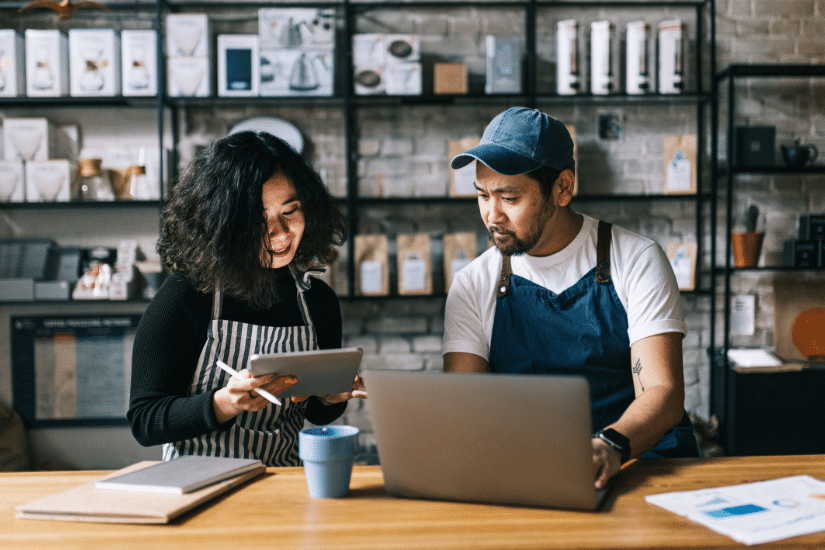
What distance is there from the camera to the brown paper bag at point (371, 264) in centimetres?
300

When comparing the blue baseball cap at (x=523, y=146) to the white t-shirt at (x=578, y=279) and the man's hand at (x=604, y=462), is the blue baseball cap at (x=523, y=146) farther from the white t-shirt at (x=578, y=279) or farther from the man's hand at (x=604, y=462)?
the man's hand at (x=604, y=462)

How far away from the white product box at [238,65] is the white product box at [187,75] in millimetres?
72

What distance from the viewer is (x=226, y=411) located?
1283mm

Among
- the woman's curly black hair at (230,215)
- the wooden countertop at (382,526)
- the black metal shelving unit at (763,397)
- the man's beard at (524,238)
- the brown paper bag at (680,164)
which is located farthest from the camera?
the brown paper bag at (680,164)

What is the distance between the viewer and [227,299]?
1472 mm

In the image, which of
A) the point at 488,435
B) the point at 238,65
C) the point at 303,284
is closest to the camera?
the point at 488,435

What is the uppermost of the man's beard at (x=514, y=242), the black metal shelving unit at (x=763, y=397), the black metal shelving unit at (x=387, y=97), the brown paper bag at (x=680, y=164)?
the black metal shelving unit at (x=387, y=97)

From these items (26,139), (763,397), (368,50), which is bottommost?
Answer: (763,397)

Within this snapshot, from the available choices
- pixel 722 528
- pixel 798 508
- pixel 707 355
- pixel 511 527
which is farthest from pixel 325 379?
pixel 707 355

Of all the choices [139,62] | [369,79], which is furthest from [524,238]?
[139,62]

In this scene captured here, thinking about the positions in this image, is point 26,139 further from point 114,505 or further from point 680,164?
point 680,164

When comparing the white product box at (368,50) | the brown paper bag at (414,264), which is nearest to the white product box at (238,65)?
the white product box at (368,50)

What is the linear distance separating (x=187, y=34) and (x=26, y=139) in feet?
3.01

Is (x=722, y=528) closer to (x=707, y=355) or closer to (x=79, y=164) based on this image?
(x=707, y=355)
